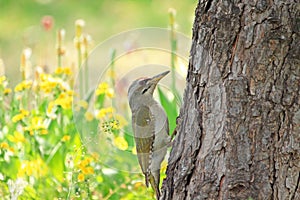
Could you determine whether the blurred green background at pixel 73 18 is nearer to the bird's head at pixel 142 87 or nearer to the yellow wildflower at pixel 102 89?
the yellow wildflower at pixel 102 89

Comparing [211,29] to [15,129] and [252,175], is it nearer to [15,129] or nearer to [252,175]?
[252,175]

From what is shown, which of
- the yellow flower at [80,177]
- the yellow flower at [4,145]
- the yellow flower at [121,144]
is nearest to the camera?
the yellow flower at [80,177]

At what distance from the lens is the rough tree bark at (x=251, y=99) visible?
273 centimetres

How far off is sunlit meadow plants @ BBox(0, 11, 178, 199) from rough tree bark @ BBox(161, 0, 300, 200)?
3.70ft

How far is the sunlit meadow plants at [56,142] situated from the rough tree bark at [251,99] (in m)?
1.13

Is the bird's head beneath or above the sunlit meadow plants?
above

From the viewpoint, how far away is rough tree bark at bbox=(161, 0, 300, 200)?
273 cm

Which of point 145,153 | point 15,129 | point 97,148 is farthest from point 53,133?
point 145,153

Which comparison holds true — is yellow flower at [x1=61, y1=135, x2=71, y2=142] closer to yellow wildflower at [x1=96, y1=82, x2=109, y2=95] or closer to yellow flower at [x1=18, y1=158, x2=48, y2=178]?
yellow flower at [x1=18, y1=158, x2=48, y2=178]

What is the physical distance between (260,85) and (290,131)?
0.19 m

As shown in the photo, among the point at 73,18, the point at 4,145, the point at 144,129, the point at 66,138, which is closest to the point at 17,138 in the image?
the point at 4,145

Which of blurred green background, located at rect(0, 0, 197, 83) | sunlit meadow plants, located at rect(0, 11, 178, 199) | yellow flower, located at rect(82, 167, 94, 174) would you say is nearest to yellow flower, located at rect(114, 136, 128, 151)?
sunlit meadow plants, located at rect(0, 11, 178, 199)

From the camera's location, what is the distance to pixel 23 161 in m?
4.13

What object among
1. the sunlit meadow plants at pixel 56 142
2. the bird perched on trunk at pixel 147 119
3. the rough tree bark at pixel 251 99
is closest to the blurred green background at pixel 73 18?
the sunlit meadow plants at pixel 56 142
